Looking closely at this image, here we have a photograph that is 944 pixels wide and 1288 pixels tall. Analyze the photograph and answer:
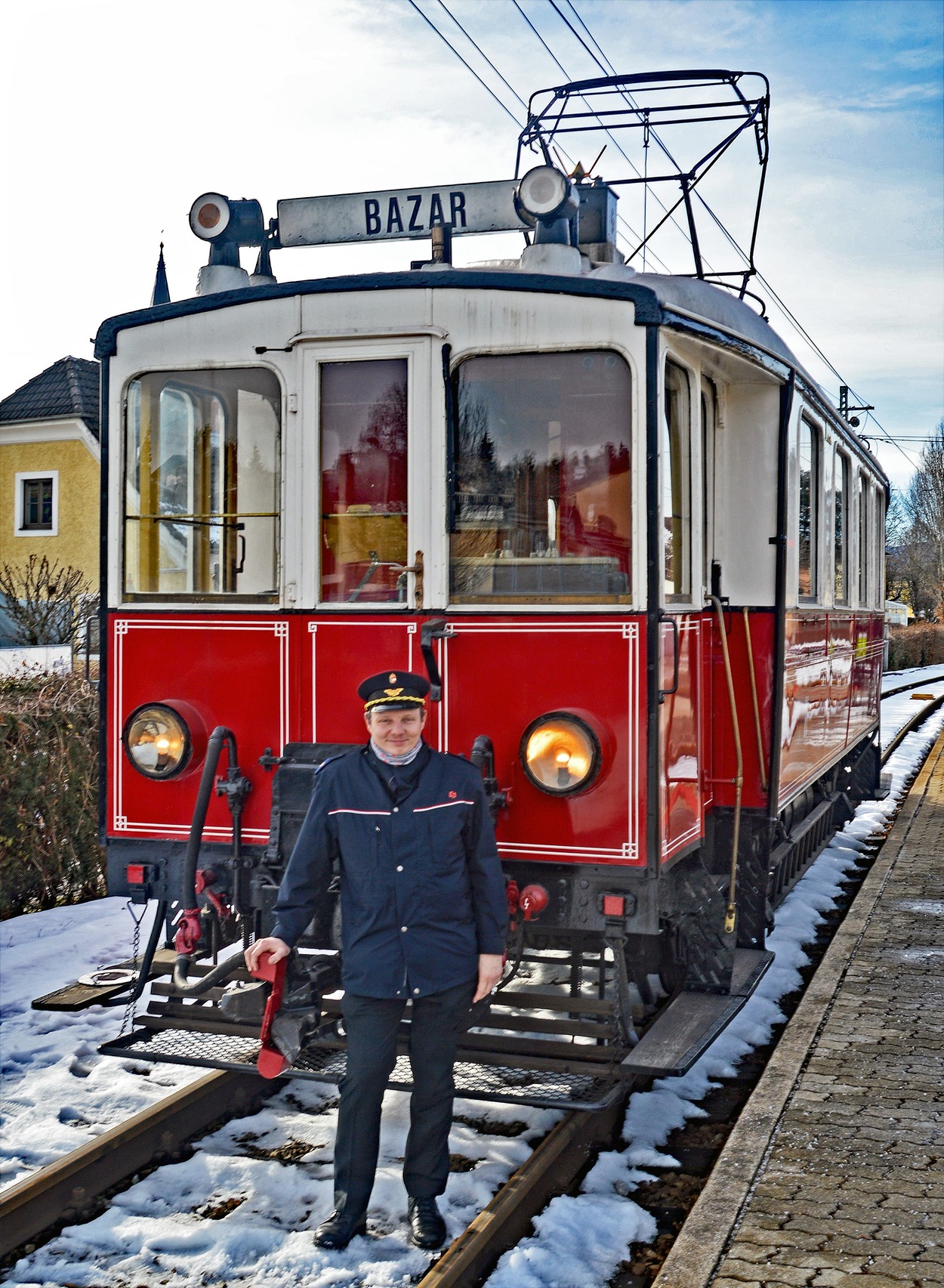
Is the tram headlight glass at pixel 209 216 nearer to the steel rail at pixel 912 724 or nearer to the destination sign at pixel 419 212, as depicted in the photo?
the destination sign at pixel 419 212

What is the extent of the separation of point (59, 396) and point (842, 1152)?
939 inches

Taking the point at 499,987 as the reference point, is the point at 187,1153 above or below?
below

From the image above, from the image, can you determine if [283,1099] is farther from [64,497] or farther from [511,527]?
[64,497]

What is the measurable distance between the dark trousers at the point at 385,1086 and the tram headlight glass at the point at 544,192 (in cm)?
303

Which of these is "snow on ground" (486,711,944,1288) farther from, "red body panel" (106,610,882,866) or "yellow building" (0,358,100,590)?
"yellow building" (0,358,100,590)

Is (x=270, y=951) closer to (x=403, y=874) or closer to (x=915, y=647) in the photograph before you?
(x=403, y=874)

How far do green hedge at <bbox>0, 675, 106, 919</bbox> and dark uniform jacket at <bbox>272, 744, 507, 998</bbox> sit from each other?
3650 millimetres

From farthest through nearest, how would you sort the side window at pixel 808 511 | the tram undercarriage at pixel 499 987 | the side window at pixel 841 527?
the side window at pixel 841 527
the side window at pixel 808 511
the tram undercarriage at pixel 499 987

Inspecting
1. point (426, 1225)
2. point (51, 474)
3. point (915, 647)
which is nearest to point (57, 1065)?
point (426, 1225)

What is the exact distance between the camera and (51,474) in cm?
2523

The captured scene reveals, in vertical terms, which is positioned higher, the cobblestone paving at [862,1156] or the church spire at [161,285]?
the church spire at [161,285]

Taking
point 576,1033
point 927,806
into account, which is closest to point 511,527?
point 576,1033

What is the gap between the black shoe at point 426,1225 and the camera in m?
3.93

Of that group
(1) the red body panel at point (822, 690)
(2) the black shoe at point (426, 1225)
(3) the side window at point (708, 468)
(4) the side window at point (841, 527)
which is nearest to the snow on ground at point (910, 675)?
(1) the red body panel at point (822, 690)
